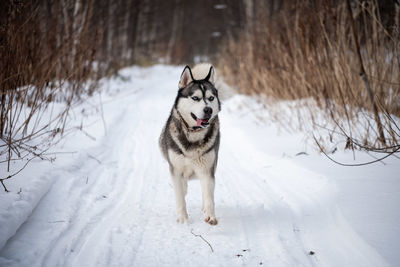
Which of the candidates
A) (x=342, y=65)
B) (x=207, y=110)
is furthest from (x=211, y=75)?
(x=342, y=65)

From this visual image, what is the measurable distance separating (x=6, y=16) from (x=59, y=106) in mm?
2361

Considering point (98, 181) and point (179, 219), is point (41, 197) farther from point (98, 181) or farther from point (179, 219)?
point (179, 219)

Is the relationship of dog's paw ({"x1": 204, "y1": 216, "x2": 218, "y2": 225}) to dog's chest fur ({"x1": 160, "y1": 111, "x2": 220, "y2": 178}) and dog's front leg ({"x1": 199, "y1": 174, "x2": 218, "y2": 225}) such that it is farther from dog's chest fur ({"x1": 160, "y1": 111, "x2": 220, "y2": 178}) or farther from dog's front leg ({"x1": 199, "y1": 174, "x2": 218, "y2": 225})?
dog's chest fur ({"x1": 160, "y1": 111, "x2": 220, "y2": 178})

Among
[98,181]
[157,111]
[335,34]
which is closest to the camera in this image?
[98,181]

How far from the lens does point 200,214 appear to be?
244 cm

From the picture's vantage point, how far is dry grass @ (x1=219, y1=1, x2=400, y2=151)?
2752 millimetres

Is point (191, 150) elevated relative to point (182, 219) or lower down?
elevated

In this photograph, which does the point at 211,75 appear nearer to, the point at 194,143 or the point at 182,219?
the point at 194,143

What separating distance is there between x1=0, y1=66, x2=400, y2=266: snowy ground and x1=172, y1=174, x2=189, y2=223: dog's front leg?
3.5 inches

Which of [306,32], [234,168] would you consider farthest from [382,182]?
[306,32]

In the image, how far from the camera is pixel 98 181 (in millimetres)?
2842

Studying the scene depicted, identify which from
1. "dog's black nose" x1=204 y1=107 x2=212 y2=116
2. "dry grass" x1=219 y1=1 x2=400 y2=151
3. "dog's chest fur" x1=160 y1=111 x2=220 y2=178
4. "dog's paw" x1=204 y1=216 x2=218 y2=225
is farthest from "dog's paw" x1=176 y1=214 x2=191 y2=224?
"dry grass" x1=219 y1=1 x2=400 y2=151

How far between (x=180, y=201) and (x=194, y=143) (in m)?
0.57

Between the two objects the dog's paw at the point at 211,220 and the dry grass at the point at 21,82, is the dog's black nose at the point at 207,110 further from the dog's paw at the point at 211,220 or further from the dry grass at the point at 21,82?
the dry grass at the point at 21,82
